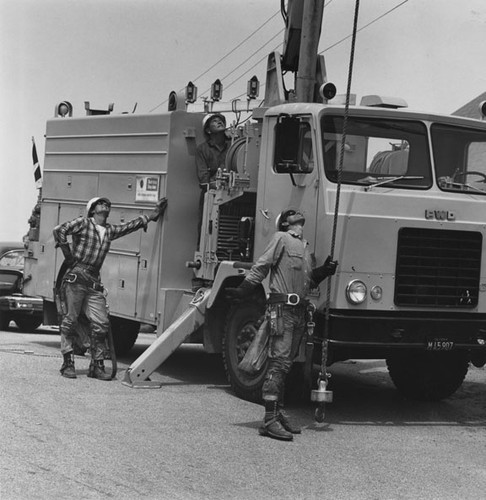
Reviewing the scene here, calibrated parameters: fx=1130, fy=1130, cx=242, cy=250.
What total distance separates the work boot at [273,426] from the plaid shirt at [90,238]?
3.61m

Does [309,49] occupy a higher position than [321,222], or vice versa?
[309,49]

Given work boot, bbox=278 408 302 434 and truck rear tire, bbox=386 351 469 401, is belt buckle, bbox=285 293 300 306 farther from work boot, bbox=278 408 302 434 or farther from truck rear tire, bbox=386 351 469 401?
truck rear tire, bbox=386 351 469 401

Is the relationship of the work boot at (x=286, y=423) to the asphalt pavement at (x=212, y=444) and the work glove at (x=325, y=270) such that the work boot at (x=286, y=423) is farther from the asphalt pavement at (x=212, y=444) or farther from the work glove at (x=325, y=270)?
the work glove at (x=325, y=270)

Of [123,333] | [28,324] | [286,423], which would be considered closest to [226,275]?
[286,423]

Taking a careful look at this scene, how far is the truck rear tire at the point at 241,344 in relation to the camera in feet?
35.3

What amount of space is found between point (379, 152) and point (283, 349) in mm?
2184

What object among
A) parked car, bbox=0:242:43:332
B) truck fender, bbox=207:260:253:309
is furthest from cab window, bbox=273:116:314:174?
parked car, bbox=0:242:43:332

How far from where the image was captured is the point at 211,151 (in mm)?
12391

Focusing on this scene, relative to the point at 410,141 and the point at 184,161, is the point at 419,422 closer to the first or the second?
the point at 410,141

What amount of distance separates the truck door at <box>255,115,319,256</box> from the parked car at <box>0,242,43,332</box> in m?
8.61

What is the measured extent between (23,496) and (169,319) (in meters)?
5.64

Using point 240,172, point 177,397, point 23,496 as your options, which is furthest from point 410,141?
point 23,496

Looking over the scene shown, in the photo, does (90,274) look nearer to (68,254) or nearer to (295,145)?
(68,254)

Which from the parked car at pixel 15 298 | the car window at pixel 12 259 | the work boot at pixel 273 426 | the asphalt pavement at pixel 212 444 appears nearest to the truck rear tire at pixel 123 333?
the asphalt pavement at pixel 212 444
